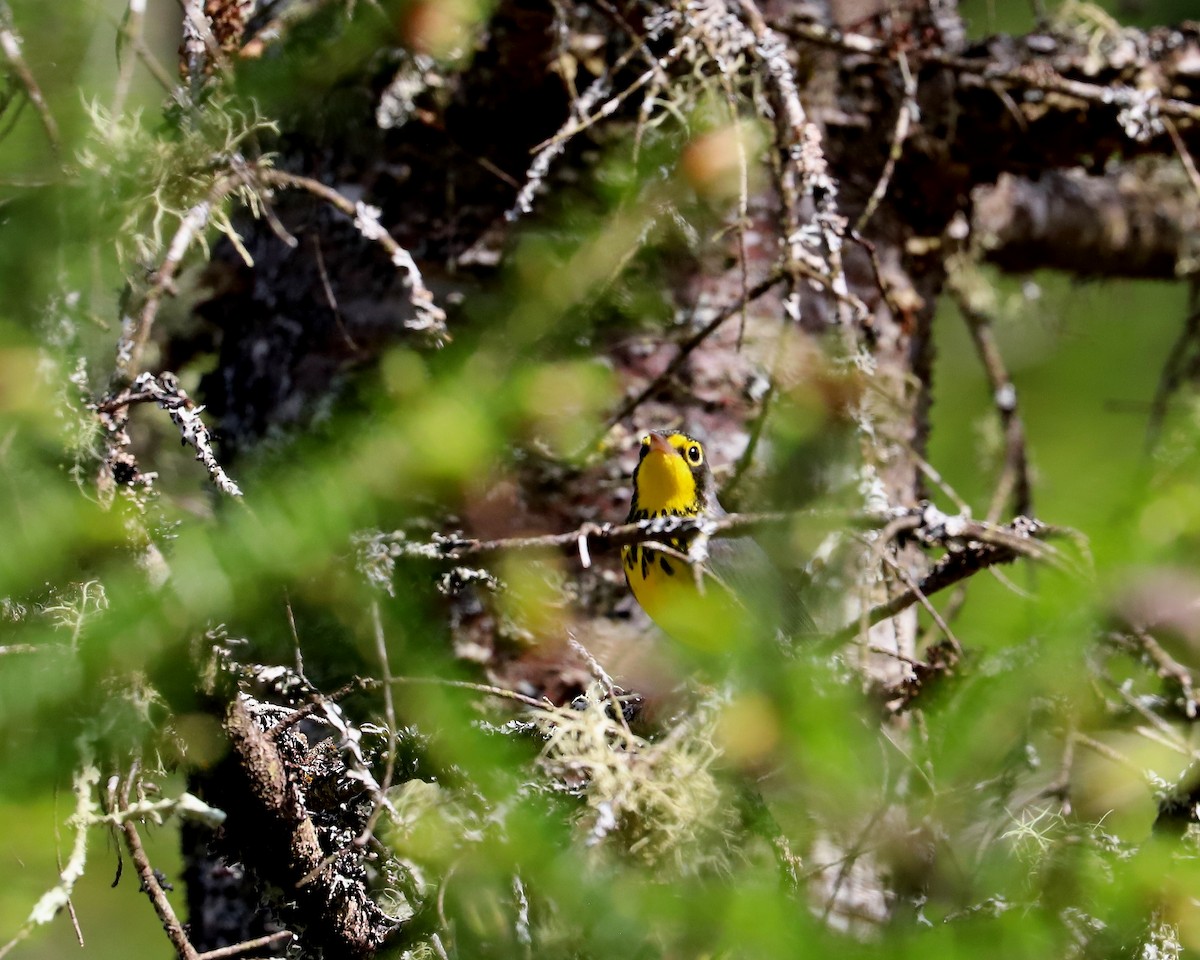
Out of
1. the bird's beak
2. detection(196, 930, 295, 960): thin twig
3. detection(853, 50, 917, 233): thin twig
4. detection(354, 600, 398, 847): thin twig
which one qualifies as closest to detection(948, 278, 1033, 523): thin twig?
detection(853, 50, 917, 233): thin twig

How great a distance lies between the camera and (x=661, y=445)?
244 cm

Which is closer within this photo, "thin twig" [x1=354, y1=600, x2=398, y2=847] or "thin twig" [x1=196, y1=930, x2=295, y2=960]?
"thin twig" [x1=354, y1=600, x2=398, y2=847]

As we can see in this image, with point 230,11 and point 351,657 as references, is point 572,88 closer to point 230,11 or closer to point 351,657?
point 230,11

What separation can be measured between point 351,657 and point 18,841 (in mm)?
438

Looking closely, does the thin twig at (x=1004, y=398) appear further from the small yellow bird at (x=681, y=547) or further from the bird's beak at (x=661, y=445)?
the bird's beak at (x=661, y=445)

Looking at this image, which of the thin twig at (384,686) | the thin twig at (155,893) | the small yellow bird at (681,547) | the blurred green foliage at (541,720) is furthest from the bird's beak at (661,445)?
the thin twig at (155,893)

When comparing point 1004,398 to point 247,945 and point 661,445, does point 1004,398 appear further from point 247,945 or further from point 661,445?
point 247,945

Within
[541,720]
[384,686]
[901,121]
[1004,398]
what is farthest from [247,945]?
[1004,398]

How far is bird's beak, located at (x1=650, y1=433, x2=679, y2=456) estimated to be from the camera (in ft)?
7.74

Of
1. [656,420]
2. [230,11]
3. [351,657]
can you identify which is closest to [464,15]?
[230,11]

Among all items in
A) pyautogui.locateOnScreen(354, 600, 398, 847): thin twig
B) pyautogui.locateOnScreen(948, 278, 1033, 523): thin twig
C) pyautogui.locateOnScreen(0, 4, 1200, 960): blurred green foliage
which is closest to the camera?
pyautogui.locateOnScreen(0, 4, 1200, 960): blurred green foliage

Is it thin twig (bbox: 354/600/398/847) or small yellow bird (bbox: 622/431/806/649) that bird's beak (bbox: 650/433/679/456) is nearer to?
small yellow bird (bbox: 622/431/806/649)

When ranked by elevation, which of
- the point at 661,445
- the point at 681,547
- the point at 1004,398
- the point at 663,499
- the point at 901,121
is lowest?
the point at 1004,398

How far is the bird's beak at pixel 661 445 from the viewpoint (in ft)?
7.74
